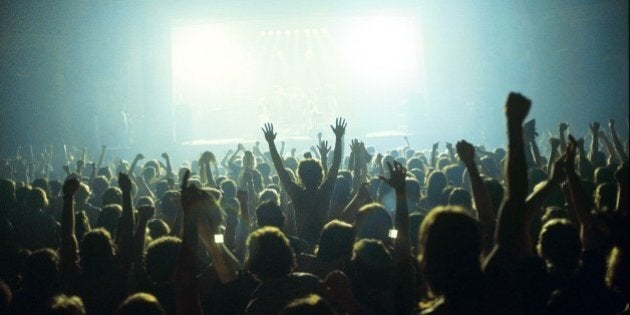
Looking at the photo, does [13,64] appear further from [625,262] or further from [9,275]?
[625,262]

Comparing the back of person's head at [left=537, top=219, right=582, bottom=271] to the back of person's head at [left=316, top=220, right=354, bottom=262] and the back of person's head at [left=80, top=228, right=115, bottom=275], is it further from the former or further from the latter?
the back of person's head at [left=80, top=228, right=115, bottom=275]

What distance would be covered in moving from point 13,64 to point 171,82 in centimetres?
659

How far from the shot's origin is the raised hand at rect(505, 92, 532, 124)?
2211 millimetres

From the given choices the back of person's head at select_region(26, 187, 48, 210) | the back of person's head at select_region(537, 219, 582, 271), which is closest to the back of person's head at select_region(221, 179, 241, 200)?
the back of person's head at select_region(26, 187, 48, 210)

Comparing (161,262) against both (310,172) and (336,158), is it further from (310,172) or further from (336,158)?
(336,158)

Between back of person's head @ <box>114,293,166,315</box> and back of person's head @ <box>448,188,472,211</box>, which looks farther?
back of person's head @ <box>448,188,472,211</box>

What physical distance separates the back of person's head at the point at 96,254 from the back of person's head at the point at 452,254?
6.76 feet

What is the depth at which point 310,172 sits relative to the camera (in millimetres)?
4418

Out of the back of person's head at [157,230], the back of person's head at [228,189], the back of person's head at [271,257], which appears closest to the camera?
the back of person's head at [271,257]

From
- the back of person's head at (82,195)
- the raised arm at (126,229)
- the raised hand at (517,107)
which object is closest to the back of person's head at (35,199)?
the back of person's head at (82,195)

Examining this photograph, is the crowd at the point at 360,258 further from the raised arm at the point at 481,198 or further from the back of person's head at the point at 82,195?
the back of person's head at the point at 82,195

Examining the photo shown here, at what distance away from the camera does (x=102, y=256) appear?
298 centimetres

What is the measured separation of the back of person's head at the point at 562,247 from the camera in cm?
257

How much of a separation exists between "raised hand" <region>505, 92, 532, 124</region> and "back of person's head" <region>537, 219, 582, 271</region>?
30.2 inches
